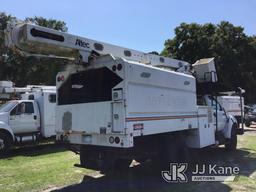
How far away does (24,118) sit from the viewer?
47.4 feet

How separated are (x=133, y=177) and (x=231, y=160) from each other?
399 centimetres

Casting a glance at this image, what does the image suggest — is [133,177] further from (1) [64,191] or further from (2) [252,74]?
(2) [252,74]

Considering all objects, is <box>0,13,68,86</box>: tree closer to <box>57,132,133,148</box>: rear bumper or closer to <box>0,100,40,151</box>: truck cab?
<box>0,100,40,151</box>: truck cab

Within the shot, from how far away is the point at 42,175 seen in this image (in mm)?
9102

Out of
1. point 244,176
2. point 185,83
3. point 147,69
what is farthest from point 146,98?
point 244,176

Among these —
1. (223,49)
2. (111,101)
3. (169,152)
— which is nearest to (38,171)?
(169,152)

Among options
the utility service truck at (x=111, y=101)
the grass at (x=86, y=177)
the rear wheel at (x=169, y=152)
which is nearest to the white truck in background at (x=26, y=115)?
the grass at (x=86, y=177)

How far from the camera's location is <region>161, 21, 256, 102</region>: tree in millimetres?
35716

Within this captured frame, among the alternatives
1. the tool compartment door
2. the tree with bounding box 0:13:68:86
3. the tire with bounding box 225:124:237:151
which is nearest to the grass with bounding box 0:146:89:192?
the tool compartment door

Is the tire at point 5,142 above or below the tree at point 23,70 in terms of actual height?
below

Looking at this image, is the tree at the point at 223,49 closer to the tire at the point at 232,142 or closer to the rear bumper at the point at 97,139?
the tire at the point at 232,142

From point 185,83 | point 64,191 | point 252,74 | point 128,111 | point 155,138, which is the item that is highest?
point 252,74

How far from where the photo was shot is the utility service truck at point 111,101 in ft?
22.5

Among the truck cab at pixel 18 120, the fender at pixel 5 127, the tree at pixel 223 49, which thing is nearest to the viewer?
the fender at pixel 5 127
